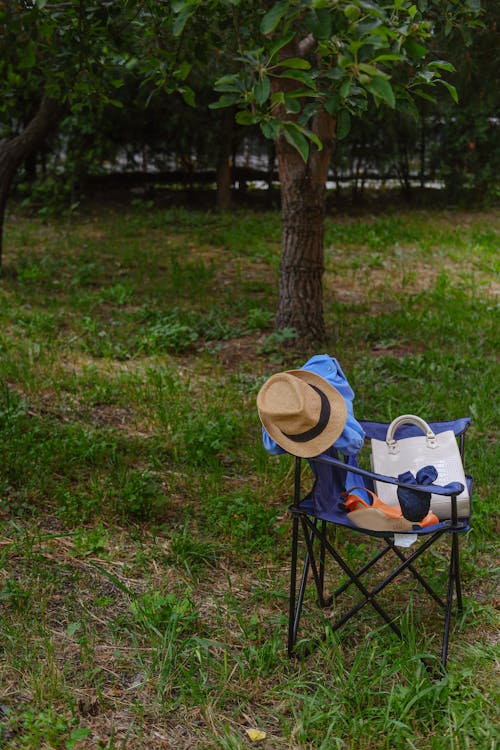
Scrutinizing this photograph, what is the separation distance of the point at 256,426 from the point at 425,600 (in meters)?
1.71

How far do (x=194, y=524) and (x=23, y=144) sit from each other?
579cm

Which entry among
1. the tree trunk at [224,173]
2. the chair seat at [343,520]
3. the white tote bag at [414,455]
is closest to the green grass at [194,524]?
the chair seat at [343,520]

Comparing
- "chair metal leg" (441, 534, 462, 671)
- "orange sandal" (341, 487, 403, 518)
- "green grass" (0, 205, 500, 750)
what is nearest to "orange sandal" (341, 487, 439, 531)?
"orange sandal" (341, 487, 403, 518)

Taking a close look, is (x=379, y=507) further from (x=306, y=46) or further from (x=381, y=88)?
(x=306, y=46)

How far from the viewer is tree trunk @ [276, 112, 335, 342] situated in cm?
593

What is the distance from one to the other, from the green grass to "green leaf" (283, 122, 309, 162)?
162cm

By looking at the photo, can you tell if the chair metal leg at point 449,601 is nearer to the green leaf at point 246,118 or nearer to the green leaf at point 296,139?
the green leaf at point 296,139

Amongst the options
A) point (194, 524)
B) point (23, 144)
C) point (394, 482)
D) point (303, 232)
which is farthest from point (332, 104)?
point (23, 144)

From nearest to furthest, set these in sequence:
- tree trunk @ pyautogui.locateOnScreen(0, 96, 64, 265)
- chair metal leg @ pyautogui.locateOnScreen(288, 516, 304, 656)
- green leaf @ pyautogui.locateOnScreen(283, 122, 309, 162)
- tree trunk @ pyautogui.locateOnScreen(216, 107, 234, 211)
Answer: green leaf @ pyautogui.locateOnScreen(283, 122, 309, 162) < chair metal leg @ pyautogui.locateOnScreen(288, 516, 304, 656) < tree trunk @ pyautogui.locateOnScreen(0, 96, 64, 265) < tree trunk @ pyautogui.locateOnScreen(216, 107, 234, 211)

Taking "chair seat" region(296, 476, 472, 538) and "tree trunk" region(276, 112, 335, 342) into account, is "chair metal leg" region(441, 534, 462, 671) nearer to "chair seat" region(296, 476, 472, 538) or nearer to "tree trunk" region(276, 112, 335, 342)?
"chair seat" region(296, 476, 472, 538)

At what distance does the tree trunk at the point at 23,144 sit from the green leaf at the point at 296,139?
21.1 feet

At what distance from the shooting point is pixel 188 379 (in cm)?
521

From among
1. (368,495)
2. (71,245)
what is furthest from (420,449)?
(71,245)

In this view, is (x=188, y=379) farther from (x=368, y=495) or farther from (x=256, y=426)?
(x=368, y=495)
